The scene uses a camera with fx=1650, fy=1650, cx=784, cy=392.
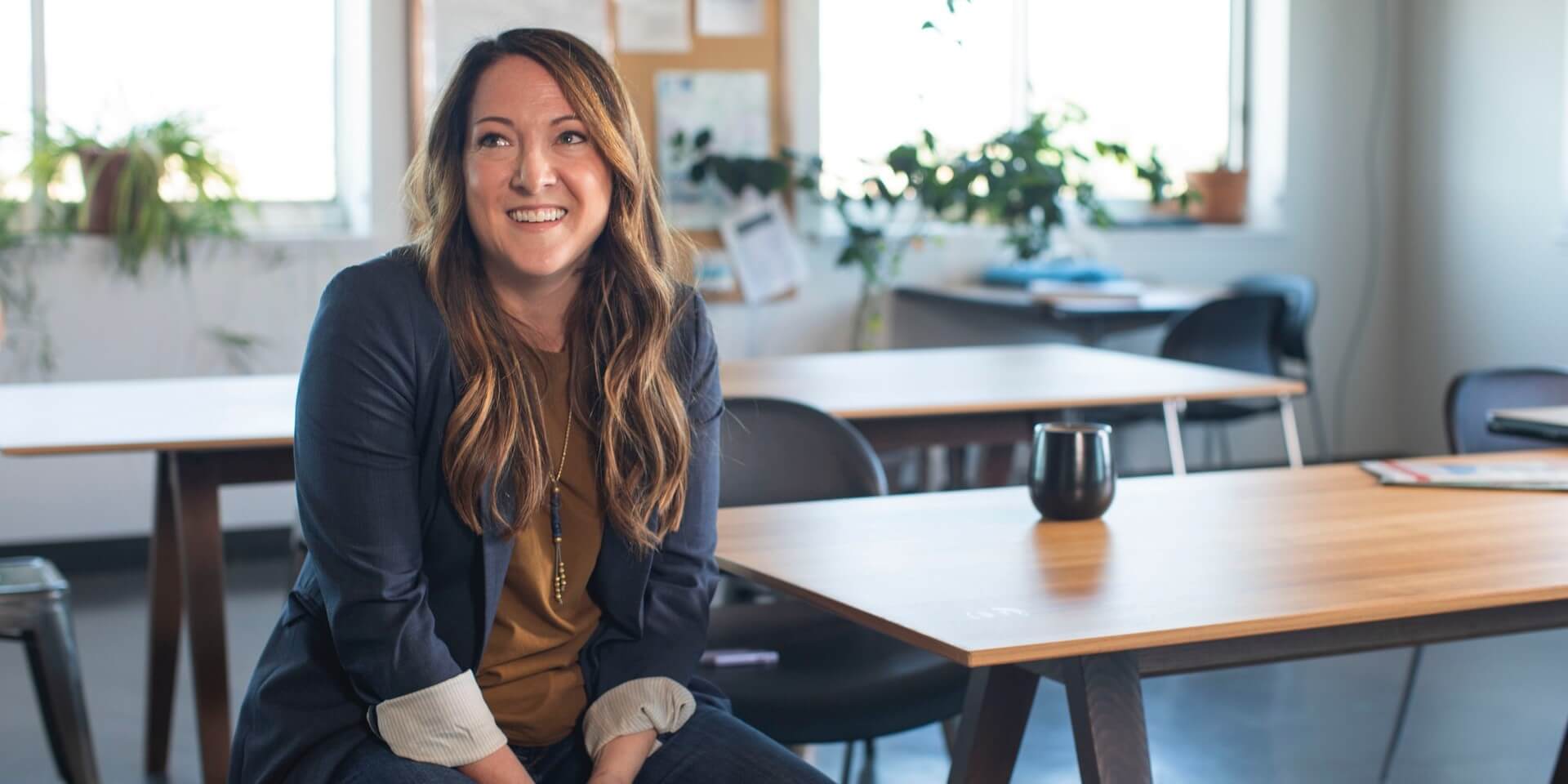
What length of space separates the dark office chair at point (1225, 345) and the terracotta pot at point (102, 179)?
2.78 m

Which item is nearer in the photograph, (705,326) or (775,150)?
(705,326)

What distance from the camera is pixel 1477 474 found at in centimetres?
212

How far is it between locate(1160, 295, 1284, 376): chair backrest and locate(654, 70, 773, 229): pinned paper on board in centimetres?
146

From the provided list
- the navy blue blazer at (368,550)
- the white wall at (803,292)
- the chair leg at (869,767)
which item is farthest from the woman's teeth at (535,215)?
the white wall at (803,292)

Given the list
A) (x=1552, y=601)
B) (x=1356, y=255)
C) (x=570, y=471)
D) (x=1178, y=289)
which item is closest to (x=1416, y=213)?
(x=1356, y=255)

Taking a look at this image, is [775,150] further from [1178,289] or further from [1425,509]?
[1425,509]

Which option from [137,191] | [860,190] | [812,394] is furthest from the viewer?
[860,190]

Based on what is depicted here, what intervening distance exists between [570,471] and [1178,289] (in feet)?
13.7

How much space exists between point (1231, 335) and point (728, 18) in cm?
184

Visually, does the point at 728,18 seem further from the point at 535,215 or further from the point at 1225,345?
the point at 535,215

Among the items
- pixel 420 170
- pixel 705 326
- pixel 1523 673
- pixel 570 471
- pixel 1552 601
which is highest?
pixel 420 170

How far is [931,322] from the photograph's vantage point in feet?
18.1

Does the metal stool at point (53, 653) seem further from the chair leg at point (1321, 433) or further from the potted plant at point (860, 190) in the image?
the chair leg at point (1321, 433)

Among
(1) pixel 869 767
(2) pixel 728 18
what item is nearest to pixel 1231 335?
(2) pixel 728 18
